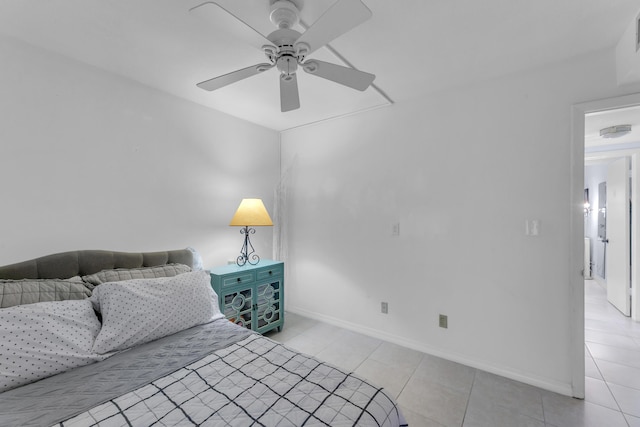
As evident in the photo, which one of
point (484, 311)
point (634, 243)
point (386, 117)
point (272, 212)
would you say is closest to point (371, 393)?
point (484, 311)

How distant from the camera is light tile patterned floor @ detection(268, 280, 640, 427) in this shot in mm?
1744

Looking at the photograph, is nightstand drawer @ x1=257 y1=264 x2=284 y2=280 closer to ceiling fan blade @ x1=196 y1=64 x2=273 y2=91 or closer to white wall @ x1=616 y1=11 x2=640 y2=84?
ceiling fan blade @ x1=196 y1=64 x2=273 y2=91

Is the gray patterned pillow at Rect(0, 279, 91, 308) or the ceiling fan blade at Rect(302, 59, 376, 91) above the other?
the ceiling fan blade at Rect(302, 59, 376, 91)

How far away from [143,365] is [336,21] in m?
1.86

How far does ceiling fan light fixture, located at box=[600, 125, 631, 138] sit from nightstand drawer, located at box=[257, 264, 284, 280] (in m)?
3.76

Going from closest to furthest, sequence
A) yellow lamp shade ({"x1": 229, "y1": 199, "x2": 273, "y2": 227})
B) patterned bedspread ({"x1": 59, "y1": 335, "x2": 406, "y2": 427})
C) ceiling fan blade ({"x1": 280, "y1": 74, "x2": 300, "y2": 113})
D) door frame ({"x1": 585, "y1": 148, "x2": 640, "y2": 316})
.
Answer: patterned bedspread ({"x1": 59, "y1": 335, "x2": 406, "y2": 427}), ceiling fan blade ({"x1": 280, "y1": 74, "x2": 300, "y2": 113}), yellow lamp shade ({"x1": 229, "y1": 199, "x2": 273, "y2": 227}), door frame ({"x1": 585, "y1": 148, "x2": 640, "y2": 316})

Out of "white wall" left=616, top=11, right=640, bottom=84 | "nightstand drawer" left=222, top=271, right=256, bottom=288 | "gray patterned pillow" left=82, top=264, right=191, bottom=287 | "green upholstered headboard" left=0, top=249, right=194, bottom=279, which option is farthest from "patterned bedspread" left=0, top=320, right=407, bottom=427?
"white wall" left=616, top=11, right=640, bottom=84

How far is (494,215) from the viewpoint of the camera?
7.41ft

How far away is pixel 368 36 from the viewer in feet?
5.64

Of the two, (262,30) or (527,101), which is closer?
(262,30)

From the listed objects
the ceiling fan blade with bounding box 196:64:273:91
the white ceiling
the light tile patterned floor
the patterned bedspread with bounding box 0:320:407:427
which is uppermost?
the white ceiling

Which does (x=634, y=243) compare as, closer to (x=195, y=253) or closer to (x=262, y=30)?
(x=262, y=30)

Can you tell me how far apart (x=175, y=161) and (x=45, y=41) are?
109 centimetres

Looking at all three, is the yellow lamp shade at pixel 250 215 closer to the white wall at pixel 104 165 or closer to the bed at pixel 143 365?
the white wall at pixel 104 165
